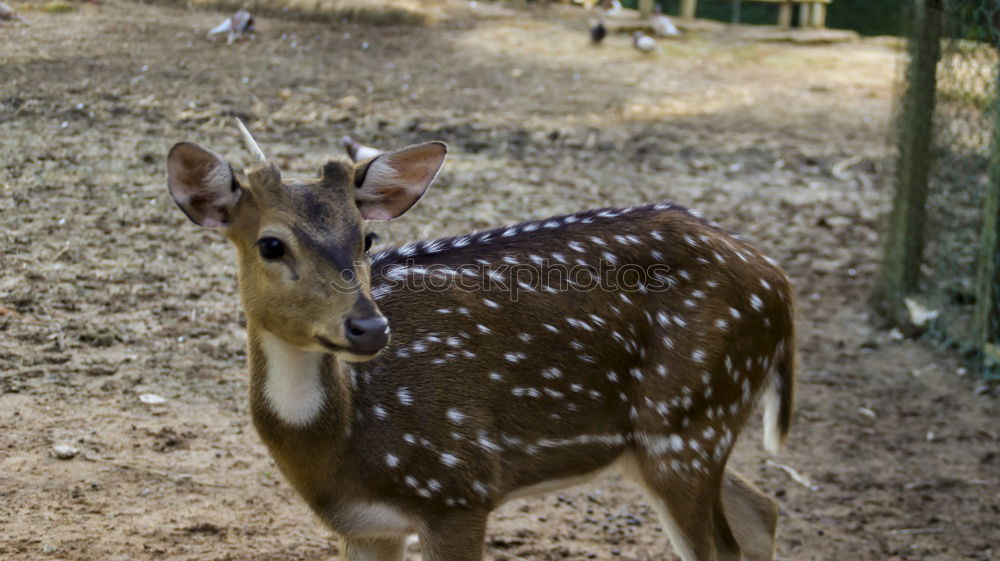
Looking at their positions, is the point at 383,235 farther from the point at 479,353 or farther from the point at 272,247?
the point at 272,247

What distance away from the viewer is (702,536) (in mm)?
3914

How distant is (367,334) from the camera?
10.1 feet

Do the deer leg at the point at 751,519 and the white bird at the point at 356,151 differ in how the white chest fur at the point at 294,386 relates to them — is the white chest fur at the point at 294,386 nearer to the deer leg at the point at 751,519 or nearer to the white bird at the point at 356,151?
the deer leg at the point at 751,519

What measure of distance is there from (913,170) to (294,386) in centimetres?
530

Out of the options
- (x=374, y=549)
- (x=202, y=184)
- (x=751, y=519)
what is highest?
(x=202, y=184)

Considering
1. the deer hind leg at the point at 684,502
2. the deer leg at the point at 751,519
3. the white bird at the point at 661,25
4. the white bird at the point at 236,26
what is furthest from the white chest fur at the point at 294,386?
the white bird at the point at 661,25

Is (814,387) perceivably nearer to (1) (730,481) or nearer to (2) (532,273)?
(1) (730,481)

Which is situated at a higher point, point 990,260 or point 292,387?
point 292,387

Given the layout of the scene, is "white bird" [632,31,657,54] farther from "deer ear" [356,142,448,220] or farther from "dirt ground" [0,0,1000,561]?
"deer ear" [356,142,448,220]

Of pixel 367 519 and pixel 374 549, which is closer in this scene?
pixel 367 519

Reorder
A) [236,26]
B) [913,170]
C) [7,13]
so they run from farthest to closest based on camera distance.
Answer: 1. [236,26]
2. [913,170]
3. [7,13]

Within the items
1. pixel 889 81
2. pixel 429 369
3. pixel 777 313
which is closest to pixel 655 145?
pixel 889 81

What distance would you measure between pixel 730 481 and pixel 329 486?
5.44 feet

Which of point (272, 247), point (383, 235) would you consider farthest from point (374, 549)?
point (383, 235)
